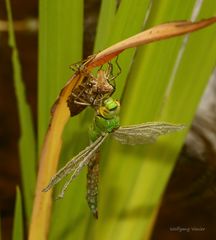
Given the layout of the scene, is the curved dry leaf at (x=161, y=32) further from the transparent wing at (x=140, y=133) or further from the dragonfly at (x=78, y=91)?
the transparent wing at (x=140, y=133)

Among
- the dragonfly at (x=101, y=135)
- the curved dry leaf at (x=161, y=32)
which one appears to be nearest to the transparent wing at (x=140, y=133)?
the dragonfly at (x=101, y=135)

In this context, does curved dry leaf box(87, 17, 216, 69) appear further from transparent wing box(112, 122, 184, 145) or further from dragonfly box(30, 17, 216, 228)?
transparent wing box(112, 122, 184, 145)

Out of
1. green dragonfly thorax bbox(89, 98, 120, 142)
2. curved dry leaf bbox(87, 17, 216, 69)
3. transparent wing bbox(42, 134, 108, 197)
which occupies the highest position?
curved dry leaf bbox(87, 17, 216, 69)

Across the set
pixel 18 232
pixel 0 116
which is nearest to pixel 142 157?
pixel 18 232

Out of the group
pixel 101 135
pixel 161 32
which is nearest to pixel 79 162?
pixel 101 135

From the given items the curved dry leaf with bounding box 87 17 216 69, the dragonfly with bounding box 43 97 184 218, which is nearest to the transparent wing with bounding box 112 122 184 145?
the dragonfly with bounding box 43 97 184 218

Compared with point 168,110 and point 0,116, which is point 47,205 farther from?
point 0,116

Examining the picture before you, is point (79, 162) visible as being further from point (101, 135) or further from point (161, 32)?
point (161, 32)

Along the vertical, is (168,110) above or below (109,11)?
below
